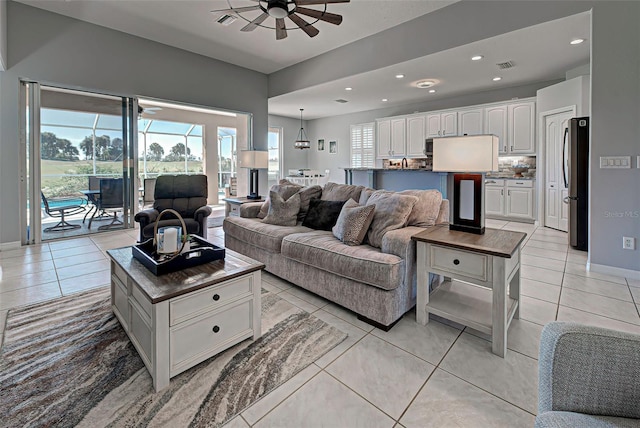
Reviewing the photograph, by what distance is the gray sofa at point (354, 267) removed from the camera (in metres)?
2.06

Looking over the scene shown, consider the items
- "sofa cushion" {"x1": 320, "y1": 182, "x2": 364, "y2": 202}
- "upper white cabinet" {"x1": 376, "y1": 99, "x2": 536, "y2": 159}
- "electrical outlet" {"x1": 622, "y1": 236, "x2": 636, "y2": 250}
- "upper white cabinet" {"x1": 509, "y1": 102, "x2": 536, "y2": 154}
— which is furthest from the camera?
"upper white cabinet" {"x1": 376, "y1": 99, "x2": 536, "y2": 159}

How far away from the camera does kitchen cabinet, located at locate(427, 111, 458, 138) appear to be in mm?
7023

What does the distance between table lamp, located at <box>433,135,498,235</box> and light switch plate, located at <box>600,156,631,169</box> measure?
1.97 m

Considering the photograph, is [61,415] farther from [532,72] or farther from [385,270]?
[532,72]

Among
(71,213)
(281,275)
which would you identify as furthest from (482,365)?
(71,213)

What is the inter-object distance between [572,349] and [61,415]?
2045mm

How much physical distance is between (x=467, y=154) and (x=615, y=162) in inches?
84.4

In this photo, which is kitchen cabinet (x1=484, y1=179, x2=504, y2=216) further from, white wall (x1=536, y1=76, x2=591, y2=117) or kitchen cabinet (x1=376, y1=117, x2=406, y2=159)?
kitchen cabinet (x1=376, y1=117, x2=406, y2=159)

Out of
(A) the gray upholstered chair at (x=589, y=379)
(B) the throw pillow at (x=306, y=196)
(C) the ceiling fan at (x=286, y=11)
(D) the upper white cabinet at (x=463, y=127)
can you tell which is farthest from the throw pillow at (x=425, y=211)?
(D) the upper white cabinet at (x=463, y=127)

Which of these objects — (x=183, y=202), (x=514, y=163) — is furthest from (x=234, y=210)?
(x=514, y=163)

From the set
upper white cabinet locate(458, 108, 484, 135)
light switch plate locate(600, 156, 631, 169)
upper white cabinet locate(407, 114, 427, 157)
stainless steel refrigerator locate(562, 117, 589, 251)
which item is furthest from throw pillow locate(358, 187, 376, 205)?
upper white cabinet locate(407, 114, 427, 157)

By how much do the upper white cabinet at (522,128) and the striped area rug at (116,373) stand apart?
6145mm

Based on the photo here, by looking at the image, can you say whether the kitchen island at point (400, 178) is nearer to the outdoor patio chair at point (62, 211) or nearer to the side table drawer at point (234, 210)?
the side table drawer at point (234, 210)

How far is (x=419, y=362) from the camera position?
1.77 metres
